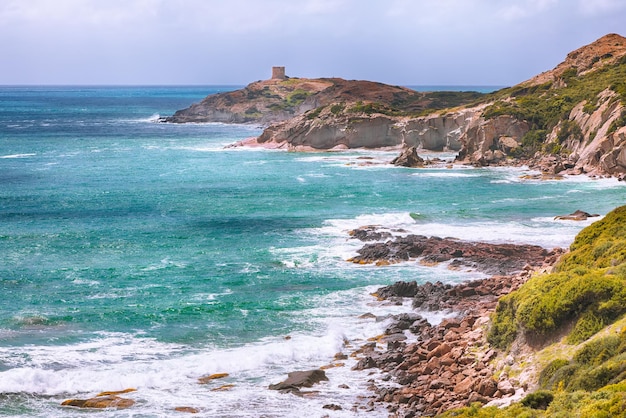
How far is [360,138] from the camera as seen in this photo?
372ft

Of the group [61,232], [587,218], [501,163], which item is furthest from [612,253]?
[501,163]

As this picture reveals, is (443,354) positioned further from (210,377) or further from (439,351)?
(210,377)

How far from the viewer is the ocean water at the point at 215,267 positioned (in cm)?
2841

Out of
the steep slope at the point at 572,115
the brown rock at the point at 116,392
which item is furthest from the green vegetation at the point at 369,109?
the brown rock at the point at 116,392

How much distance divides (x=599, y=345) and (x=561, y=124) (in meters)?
73.2

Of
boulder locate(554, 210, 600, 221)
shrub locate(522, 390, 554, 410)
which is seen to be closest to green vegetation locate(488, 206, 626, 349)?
shrub locate(522, 390, 554, 410)

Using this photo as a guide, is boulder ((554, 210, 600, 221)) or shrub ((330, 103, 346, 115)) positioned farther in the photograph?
shrub ((330, 103, 346, 115))

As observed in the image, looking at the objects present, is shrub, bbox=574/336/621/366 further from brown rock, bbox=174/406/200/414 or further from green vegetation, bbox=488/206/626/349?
brown rock, bbox=174/406/200/414

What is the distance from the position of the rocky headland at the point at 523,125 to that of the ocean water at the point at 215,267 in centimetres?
541

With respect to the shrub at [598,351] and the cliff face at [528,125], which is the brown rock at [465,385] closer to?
the shrub at [598,351]

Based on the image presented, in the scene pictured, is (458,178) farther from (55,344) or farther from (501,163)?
(55,344)

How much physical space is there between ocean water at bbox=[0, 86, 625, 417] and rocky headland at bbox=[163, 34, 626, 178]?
541 cm

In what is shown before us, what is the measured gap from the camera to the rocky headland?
81750mm

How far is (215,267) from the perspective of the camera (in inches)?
1769
